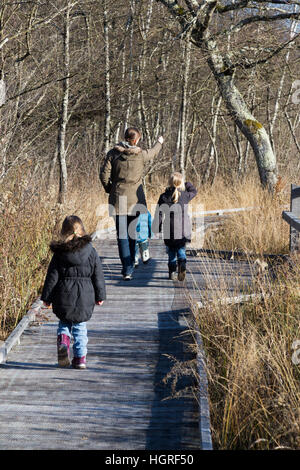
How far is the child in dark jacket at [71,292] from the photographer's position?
520 centimetres

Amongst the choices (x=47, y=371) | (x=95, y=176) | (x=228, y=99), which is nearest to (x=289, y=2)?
(x=228, y=99)

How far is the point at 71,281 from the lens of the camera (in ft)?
17.2

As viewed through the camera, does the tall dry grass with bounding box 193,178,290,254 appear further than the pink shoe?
Yes

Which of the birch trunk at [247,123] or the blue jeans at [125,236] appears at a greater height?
the birch trunk at [247,123]

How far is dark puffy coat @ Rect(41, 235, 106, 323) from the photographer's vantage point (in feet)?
17.0

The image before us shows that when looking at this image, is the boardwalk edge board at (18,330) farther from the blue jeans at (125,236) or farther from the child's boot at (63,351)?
the blue jeans at (125,236)

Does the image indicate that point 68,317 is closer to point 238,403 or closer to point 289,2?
point 238,403

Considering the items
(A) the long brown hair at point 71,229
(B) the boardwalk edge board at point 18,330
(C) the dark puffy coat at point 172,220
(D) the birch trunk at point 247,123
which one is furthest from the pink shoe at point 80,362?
(D) the birch trunk at point 247,123

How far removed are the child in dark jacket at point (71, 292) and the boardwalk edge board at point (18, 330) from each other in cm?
54

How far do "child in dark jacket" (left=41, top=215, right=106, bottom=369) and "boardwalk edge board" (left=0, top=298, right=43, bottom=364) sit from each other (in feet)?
1.77

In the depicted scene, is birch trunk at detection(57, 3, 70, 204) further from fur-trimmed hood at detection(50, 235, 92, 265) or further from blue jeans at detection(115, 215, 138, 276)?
fur-trimmed hood at detection(50, 235, 92, 265)

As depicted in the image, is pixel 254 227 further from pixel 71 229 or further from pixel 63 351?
pixel 63 351

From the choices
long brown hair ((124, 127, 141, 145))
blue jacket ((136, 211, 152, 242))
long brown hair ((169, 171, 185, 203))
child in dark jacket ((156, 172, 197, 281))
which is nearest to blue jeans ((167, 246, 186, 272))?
child in dark jacket ((156, 172, 197, 281))

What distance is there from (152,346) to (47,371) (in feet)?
3.38
